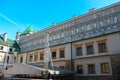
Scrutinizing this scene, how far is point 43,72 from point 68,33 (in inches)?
460

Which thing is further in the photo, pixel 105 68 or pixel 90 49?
pixel 90 49

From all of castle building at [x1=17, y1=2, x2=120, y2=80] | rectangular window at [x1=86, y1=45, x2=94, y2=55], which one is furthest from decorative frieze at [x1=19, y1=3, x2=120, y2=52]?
rectangular window at [x1=86, y1=45, x2=94, y2=55]

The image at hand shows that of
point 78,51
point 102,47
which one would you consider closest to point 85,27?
point 78,51

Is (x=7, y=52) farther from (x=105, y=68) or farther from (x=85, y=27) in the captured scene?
(x=105, y=68)

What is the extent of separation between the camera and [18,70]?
16969 mm

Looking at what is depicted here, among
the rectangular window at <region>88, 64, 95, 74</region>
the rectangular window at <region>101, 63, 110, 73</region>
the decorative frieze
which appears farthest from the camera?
the rectangular window at <region>88, 64, 95, 74</region>

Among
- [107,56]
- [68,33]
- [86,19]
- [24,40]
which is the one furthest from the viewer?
[24,40]

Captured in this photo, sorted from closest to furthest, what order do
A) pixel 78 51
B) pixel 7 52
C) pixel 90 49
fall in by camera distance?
pixel 90 49
pixel 78 51
pixel 7 52

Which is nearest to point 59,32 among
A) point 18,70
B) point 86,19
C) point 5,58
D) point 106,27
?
point 86,19

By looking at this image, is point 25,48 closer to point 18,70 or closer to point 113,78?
point 18,70

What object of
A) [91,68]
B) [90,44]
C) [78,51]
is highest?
[90,44]

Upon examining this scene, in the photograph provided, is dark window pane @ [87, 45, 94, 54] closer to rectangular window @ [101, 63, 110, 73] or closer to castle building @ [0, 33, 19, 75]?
rectangular window @ [101, 63, 110, 73]

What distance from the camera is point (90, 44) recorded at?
20.9 metres

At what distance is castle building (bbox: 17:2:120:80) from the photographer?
18.2m
